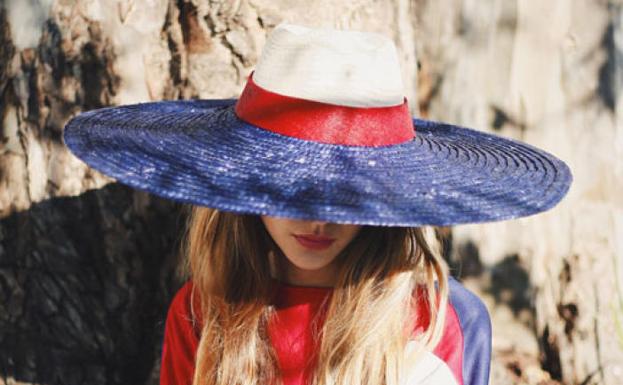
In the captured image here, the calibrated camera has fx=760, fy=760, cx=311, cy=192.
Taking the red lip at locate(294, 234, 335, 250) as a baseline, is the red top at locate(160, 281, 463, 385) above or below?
below

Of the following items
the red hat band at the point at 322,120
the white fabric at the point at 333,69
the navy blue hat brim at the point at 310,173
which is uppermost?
the white fabric at the point at 333,69

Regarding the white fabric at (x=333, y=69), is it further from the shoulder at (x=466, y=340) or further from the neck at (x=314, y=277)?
the shoulder at (x=466, y=340)

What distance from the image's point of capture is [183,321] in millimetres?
2143

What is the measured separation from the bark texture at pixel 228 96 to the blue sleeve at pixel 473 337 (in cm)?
50

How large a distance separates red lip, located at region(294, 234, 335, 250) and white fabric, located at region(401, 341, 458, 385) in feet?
1.30

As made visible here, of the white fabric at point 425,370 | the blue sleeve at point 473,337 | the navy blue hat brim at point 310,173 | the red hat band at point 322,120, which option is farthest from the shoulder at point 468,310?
the red hat band at point 322,120

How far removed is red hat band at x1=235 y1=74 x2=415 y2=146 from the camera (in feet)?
5.12

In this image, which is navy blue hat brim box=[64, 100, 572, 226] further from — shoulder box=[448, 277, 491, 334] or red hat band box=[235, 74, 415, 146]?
shoulder box=[448, 277, 491, 334]

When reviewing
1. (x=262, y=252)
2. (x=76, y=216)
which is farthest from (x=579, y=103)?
(x=76, y=216)

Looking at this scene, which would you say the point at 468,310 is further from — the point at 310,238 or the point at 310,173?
the point at 310,173

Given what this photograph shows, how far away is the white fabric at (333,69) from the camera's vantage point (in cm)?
157

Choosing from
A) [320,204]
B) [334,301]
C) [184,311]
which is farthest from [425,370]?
[320,204]

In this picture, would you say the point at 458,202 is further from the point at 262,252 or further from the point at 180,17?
the point at 180,17

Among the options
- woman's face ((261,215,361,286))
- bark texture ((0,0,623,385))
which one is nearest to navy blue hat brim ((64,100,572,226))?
woman's face ((261,215,361,286))
